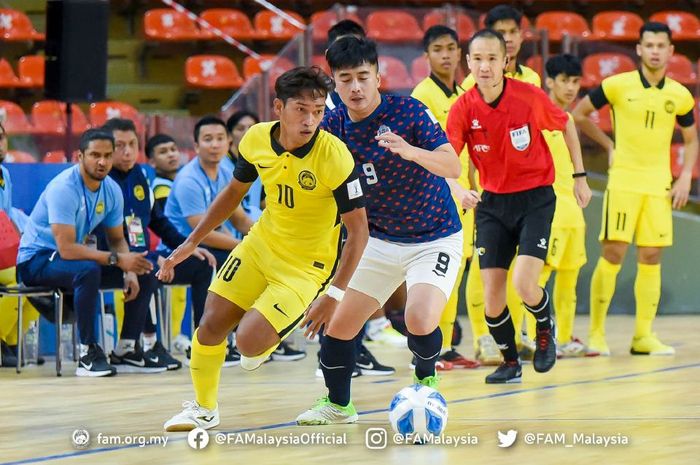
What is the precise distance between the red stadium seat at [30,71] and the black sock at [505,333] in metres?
9.43

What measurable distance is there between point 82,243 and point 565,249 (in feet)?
11.8

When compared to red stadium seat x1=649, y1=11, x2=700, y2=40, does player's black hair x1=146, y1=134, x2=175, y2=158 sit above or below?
below

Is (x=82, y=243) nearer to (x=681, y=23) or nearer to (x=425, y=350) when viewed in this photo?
(x=425, y=350)

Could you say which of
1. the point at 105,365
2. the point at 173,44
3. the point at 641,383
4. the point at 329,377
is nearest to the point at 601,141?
the point at 641,383

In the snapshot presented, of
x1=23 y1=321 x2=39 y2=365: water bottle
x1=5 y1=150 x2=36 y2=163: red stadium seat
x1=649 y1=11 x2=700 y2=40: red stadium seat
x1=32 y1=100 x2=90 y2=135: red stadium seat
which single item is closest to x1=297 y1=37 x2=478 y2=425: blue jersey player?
x1=23 y1=321 x2=39 y2=365: water bottle

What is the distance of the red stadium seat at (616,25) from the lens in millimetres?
17484

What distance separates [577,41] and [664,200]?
3.73 metres

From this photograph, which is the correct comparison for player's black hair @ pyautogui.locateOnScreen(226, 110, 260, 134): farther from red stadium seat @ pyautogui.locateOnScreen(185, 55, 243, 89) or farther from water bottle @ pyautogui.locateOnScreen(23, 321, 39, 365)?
red stadium seat @ pyautogui.locateOnScreen(185, 55, 243, 89)

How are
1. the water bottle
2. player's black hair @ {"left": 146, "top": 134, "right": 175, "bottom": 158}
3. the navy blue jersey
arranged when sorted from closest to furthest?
the navy blue jersey → the water bottle → player's black hair @ {"left": 146, "top": 134, "right": 175, "bottom": 158}

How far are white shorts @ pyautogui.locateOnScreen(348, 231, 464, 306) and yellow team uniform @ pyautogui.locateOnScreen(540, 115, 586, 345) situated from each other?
373 cm

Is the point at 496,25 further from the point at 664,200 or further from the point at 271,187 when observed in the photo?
the point at 271,187

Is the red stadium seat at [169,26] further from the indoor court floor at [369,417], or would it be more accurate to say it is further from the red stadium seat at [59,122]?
the indoor court floor at [369,417]

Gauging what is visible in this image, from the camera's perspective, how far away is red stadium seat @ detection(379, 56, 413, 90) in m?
12.0

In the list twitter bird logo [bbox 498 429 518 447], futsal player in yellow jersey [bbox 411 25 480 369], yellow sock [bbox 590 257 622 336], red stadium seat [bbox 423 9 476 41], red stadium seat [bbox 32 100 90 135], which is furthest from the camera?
red stadium seat [bbox 423 9 476 41]
